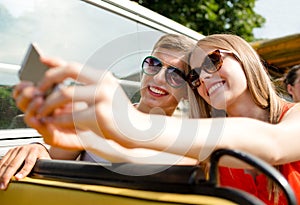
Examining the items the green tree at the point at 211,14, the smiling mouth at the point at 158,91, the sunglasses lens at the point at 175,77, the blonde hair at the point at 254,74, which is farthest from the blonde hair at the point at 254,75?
the green tree at the point at 211,14

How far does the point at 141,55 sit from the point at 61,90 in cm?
184

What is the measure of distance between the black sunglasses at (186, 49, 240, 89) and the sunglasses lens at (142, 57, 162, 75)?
0.25 metres

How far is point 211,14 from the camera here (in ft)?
27.8

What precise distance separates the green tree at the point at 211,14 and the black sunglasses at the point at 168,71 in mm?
6357

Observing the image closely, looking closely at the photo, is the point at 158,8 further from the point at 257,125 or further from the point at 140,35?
the point at 257,125

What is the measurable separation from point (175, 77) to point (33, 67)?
1.19m

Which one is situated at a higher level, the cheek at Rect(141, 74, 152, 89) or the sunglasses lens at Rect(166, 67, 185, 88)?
the sunglasses lens at Rect(166, 67, 185, 88)

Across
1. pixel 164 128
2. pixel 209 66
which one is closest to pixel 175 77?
pixel 209 66

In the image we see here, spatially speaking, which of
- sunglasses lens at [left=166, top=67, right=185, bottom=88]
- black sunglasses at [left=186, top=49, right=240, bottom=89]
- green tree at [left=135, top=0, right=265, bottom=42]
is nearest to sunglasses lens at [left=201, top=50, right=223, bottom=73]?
black sunglasses at [left=186, top=49, right=240, bottom=89]

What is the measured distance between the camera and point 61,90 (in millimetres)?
651

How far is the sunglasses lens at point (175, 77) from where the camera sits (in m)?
1.82

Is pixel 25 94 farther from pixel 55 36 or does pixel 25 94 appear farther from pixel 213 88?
pixel 55 36

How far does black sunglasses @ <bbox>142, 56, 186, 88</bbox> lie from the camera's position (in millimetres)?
1824

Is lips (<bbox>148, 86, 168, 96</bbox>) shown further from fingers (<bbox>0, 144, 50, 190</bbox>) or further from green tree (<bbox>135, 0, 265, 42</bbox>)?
green tree (<bbox>135, 0, 265, 42</bbox>)
